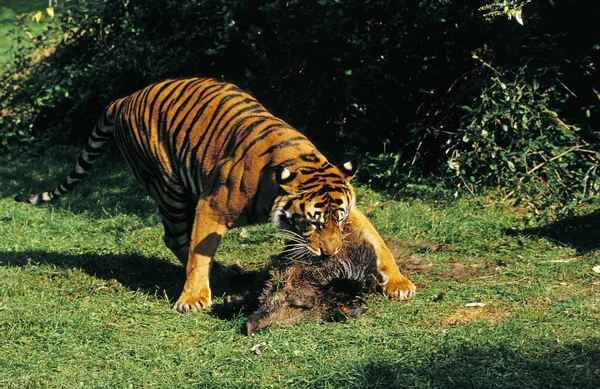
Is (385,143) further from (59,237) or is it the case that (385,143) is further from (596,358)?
(596,358)

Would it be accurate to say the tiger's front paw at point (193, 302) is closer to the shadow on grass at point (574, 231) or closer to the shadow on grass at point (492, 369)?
the shadow on grass at point (492, 369)

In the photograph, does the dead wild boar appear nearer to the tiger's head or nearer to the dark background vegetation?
the tiger's head

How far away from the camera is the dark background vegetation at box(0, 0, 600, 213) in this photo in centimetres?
773

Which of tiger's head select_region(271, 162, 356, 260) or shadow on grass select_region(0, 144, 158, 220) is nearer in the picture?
tiger's head select_region(271, 162, 356, 260)

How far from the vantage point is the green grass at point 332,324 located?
14.2 feet

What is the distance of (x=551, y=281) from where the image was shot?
18.6 ft

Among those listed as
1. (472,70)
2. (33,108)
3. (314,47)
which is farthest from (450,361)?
(33,108)

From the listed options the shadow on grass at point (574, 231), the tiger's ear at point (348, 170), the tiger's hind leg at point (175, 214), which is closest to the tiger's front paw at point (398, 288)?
the tiger's ear at point (348, 170)

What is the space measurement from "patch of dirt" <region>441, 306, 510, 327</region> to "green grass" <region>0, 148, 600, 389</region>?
0.04 ft

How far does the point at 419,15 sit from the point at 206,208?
3454mm

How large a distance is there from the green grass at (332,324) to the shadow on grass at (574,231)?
0.02 meters

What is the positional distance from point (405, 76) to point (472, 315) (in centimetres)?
391

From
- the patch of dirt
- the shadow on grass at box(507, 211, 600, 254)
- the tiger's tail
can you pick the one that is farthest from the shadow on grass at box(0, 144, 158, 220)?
the patch of dirt

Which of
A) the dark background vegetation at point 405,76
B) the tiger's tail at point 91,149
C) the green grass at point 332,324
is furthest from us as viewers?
the dark background vegetation at point 405,76
